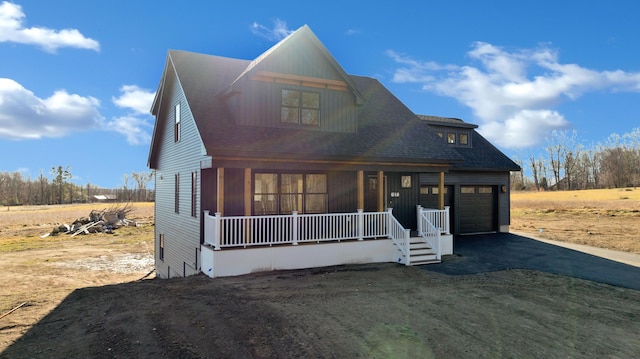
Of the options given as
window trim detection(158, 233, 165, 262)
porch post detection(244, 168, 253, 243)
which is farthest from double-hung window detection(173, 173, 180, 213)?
porch post detection(244, 168, 253, 243)

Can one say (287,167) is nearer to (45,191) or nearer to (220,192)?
(220,192)

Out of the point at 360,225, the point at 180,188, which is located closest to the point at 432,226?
the point at 360,225

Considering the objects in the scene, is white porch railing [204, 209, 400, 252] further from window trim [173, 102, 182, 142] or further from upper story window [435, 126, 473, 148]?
upper story window [435, 126, 473, 148]

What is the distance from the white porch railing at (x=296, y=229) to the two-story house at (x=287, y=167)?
0.14 feet

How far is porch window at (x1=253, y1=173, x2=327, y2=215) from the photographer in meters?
12.3

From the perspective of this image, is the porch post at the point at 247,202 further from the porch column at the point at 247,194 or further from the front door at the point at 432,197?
the front door at the point at 432,197

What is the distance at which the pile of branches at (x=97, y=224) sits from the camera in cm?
2996

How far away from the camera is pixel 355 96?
13805 millimetres

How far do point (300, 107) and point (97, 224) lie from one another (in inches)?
1066

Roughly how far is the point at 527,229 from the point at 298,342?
20.3 m

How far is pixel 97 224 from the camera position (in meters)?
31.8

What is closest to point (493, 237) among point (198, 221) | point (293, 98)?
point (293, 98)

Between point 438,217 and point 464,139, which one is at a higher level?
point 464,139

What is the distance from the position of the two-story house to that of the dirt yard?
1.19 m
